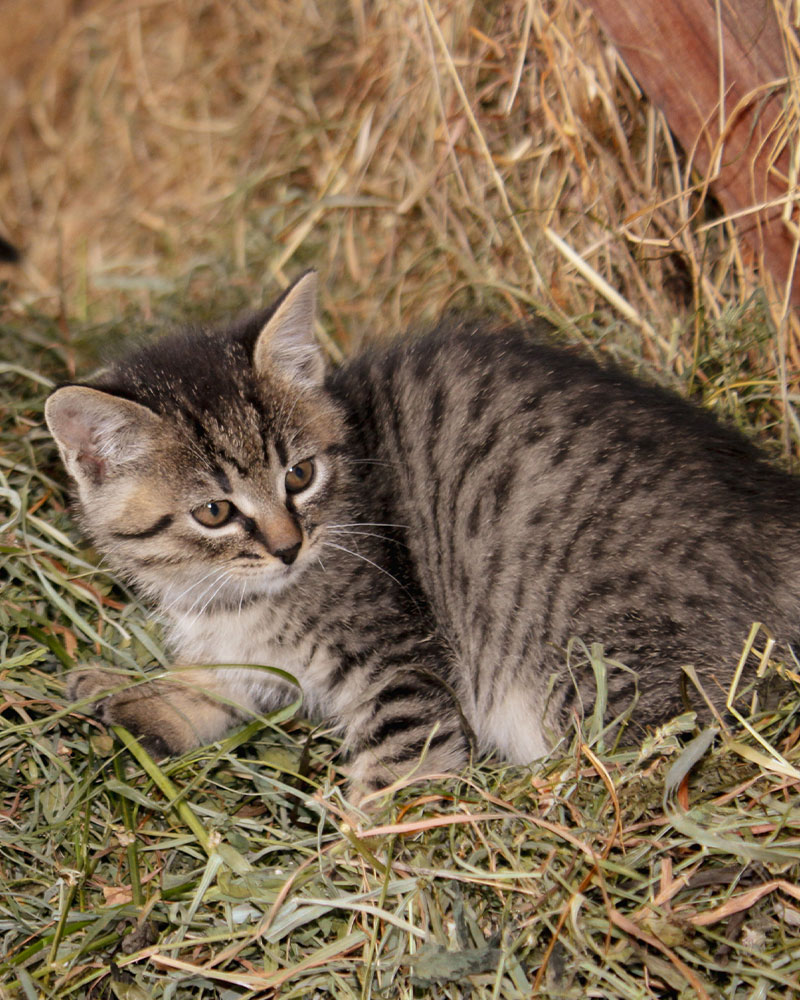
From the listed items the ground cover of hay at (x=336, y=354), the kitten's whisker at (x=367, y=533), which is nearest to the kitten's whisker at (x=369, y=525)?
the kitten's whisker at (x=367, y=533)

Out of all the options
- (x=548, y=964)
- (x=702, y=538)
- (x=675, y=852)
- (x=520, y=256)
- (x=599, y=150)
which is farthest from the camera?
(x=520, y=256)

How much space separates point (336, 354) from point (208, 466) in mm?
1430

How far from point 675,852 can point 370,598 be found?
1.00m

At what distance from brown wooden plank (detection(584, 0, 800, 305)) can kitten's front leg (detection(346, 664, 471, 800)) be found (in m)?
1.76

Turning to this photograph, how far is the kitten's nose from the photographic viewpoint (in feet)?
7.70

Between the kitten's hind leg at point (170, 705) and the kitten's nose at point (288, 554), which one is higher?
the kitten's nose at point (288, 554)

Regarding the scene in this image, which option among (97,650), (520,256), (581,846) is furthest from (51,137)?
(581,846)

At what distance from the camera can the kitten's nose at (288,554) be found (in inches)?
92.4

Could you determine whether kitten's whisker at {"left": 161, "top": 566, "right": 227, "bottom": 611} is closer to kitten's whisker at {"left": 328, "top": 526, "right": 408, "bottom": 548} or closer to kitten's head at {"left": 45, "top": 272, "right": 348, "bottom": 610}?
kitten's head at {"left": 45, "top": 272, "right": 348, "bottom": 610}

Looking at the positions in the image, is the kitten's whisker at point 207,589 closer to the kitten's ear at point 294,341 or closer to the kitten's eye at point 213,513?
the kitten's eye at point 213,513

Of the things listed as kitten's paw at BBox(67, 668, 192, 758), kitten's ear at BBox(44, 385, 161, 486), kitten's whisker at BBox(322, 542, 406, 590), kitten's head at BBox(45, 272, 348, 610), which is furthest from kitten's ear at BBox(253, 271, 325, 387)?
kitten's paw at BBox(67, 668, 192, 758)

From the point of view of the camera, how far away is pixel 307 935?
2.16 m

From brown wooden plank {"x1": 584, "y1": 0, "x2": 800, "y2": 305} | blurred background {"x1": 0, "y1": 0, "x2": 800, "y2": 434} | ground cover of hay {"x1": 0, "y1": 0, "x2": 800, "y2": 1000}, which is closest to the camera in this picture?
ground cover of hay {"x1": 0, "y1": 0, "x2": 800, "y2": 1000}

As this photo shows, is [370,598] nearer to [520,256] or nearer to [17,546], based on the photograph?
[17,546]
